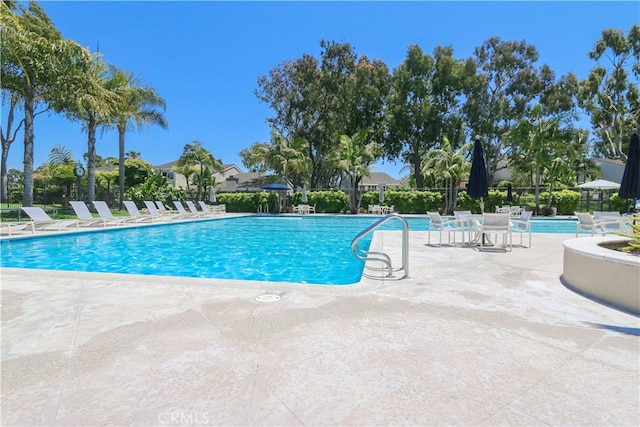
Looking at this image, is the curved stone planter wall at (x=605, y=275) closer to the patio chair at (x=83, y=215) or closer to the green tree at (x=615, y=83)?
the patio chair at (x=83, y=215)

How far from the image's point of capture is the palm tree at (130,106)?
21938mm

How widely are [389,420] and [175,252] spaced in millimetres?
9494

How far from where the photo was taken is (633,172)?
297 inches

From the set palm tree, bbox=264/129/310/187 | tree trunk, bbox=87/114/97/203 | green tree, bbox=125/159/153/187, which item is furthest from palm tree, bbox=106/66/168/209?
green tree, bbox=125/159/153/187

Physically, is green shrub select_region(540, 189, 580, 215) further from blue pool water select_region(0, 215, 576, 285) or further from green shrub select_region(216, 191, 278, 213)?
green shrub select_region(216, 191, 278, 213)

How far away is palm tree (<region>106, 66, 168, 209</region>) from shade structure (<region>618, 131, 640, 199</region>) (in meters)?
23.5

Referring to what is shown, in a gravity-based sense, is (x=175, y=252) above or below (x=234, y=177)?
Answer: below

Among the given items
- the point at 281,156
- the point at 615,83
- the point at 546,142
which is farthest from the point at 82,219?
the point at 615,83

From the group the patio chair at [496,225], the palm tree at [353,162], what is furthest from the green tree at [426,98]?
the patio chair at [496,225]

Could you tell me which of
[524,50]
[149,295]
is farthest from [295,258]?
[524,50]

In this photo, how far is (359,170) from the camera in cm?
2520

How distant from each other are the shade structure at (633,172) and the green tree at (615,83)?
3024 centimetres

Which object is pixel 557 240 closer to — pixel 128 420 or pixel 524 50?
pixel 128 420

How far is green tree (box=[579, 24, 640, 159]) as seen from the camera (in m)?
30.2
